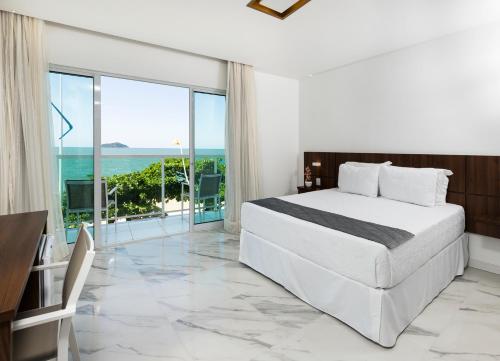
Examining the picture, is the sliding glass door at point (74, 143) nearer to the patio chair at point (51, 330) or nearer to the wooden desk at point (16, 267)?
the wooden desk at point (16, 267)

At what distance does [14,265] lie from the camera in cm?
117

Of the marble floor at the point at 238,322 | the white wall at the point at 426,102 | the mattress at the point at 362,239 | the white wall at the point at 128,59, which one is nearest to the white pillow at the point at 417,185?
the mattress at the point at 362,239

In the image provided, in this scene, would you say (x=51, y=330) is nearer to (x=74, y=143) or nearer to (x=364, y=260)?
(x=364, y=260)

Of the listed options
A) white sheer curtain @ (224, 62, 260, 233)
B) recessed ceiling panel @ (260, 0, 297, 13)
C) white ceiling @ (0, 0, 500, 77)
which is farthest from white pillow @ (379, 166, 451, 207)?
recessed ceiling panel @ (260, 0, 297, 13)

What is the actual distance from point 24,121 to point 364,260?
3360 millimetres

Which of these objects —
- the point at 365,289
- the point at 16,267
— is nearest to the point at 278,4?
the point at 365,289

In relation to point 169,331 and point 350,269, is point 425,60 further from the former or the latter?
point 169,331

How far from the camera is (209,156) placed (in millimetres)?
4508

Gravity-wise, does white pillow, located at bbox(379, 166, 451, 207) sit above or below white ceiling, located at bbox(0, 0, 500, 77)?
below

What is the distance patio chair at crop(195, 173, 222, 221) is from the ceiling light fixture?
8.25ft

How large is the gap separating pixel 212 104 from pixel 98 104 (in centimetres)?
163

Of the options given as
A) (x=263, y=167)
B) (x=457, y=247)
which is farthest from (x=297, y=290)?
(x=263, y=167)

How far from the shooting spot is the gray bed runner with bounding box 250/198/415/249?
6.33 ft

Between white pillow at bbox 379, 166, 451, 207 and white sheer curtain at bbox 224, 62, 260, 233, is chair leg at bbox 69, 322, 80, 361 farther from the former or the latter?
white pillow at bbox 379, 166, 451, 207
